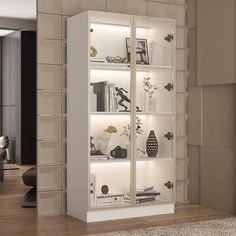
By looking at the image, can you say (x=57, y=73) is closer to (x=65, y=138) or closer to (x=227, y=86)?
(x=65, y=138)

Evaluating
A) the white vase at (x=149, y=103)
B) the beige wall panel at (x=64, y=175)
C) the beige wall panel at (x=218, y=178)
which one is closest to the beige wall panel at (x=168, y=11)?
the white vase at (x=149, y=103)

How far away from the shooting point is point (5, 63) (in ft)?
38.4

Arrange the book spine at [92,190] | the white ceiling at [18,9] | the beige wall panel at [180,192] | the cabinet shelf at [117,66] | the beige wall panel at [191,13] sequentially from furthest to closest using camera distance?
the white ceiling at [18,9]
the beige wall panel at [180,192]
the beige wall panel at [191,13]
the cabinet shelf at [117,66]
the book spine at [92,190]

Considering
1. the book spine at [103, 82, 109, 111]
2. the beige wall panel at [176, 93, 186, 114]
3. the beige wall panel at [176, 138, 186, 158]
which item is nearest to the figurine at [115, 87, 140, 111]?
the book spine at [103, 82, 109, 111]

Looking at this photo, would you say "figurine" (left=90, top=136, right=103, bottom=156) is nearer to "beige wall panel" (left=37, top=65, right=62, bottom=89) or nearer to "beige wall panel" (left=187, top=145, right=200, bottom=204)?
"beige wall panel" (left=37, top=65, right=62, bottom=89)

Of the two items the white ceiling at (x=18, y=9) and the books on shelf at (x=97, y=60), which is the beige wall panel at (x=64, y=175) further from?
the white ceiling at (x=18, y=9)

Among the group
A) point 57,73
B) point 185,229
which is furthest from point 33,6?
point 185,229

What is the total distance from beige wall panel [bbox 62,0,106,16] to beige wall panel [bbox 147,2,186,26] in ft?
2.14

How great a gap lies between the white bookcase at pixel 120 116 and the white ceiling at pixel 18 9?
4.15 m

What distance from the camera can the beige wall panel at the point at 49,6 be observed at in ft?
16.8

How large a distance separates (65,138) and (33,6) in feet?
15.6

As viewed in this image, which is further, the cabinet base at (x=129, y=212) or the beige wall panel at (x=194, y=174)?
the beige wall panel at (x=194, y=174)

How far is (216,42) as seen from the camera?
543 centimetres

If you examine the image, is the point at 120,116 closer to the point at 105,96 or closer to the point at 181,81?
the point at 105,96
